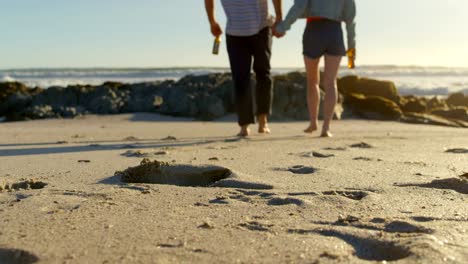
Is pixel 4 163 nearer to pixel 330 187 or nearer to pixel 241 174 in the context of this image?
pixel 241 174

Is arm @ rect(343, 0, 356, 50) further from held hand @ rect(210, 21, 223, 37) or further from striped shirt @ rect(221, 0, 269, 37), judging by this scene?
held hand @ rect(210, 21, 223, 37)

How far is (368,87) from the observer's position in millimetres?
8578

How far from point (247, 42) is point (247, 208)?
3.29m

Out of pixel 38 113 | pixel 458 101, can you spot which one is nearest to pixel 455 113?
pixel 458 101

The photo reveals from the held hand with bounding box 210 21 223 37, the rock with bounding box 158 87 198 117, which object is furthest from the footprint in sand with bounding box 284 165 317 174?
the rock with bounding box 158 87 198 117

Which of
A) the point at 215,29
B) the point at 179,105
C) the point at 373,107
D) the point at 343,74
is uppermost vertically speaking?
the point at 215,29

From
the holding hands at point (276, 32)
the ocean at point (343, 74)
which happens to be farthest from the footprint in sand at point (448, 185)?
the ocean at point (343, 74)

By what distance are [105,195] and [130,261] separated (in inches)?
30.7

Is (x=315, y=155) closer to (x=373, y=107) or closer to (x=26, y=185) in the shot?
(x=26, y=185)

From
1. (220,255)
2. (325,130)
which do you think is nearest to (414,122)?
(325,130)

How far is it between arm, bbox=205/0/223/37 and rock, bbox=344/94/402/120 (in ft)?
8.77

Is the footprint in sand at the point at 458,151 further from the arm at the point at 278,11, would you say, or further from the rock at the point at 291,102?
the rock at the point at 291,102

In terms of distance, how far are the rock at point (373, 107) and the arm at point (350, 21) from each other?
83.9 inches

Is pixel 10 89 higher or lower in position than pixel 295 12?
lower
